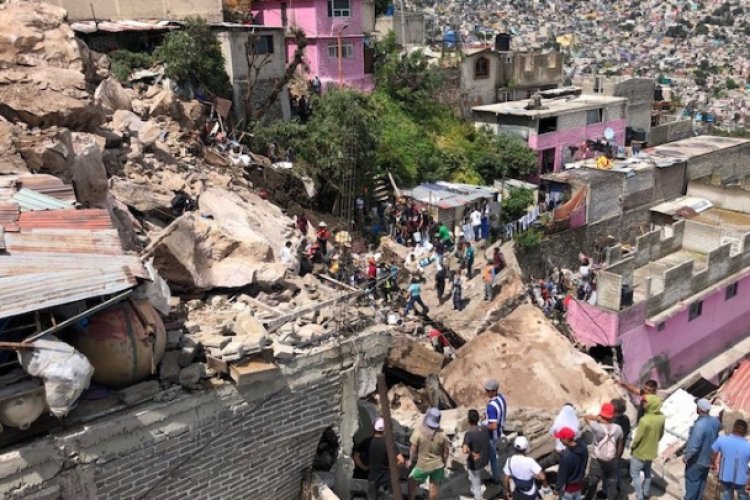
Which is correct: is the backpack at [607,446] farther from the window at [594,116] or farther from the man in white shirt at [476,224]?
the window at [594,116]

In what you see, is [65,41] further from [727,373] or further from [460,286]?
[727,373]

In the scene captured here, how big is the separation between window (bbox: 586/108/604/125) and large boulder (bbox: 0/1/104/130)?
22.6 m

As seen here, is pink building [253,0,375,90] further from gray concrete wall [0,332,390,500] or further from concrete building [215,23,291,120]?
gray concrete wall [0,332,390,500]

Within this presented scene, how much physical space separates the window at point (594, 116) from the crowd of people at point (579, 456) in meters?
24.6

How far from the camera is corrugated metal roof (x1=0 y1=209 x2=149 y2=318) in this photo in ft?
20.3

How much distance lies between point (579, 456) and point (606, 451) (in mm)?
632

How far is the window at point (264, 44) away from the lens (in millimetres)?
24812

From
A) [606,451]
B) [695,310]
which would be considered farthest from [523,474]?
[695,310]

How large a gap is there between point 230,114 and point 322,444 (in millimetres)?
16754

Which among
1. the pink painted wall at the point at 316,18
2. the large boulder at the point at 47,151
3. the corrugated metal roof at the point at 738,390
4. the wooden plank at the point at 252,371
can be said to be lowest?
the corrugated metal roof at the point at 738,390

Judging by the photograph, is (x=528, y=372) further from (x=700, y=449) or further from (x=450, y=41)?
(x=450, y=41)

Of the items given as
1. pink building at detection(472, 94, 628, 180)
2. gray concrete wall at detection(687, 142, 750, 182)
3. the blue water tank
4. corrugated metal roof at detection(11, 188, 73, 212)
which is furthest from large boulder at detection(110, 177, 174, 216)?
the blue water tank

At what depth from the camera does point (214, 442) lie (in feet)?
25.0

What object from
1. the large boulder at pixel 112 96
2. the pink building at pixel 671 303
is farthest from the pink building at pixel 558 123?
the large boulder at pixel 112 96
